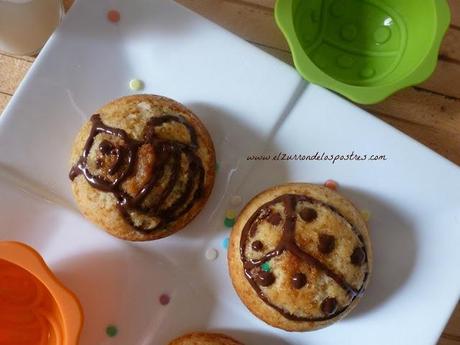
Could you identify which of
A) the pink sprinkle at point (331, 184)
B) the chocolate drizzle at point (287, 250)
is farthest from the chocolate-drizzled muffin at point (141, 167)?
the pink sprinkle at point (331, 184)

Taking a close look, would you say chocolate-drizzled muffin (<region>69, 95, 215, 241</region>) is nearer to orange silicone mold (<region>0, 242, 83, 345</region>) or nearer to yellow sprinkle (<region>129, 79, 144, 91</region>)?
yellow sprinkle (<region>129, 79, 144, 91</region>)

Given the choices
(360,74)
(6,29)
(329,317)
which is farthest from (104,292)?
(360,74)

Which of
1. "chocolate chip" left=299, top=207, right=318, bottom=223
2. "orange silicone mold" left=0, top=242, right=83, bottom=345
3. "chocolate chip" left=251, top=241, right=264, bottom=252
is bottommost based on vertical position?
"orange silicone mold" left=0, top=242, right=83, bottom=345

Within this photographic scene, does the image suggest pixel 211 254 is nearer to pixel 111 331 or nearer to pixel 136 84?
pixel 111 331

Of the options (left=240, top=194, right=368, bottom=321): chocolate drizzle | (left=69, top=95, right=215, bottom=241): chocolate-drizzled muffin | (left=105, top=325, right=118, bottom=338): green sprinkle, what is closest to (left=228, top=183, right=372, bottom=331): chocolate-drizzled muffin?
(left=240, top=194, right=368, bottom=321): chocolate drizzle

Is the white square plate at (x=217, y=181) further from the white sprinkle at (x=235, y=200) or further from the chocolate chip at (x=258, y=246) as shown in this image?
the chocolate chip at (x=258, y=246)

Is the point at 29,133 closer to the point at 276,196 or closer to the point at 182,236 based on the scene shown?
the point at 182,236
